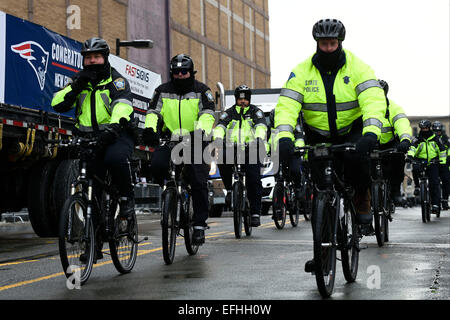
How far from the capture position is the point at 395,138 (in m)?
10.6

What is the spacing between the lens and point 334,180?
6160mm

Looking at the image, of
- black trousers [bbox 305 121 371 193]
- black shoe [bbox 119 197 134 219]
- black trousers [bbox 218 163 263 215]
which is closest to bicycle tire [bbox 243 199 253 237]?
black trousers [bbox 218 163 263 215]

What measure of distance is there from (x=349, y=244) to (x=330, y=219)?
0.56 m

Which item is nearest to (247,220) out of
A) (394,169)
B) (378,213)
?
(394,169)

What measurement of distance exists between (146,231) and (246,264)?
560cm

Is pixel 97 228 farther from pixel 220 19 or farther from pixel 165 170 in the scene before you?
pixel 220 19

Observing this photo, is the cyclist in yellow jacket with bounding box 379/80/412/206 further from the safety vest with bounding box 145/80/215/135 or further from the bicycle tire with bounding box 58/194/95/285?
the bicycle tire with bounding box 58/194/95/285

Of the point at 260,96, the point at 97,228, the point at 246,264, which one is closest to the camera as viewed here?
the point at 97,228

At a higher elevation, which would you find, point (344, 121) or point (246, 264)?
point (344, 121)

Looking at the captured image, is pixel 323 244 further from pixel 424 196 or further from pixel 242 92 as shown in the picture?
pixel 424 196

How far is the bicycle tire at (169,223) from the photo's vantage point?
787 cm

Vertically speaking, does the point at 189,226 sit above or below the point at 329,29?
below
